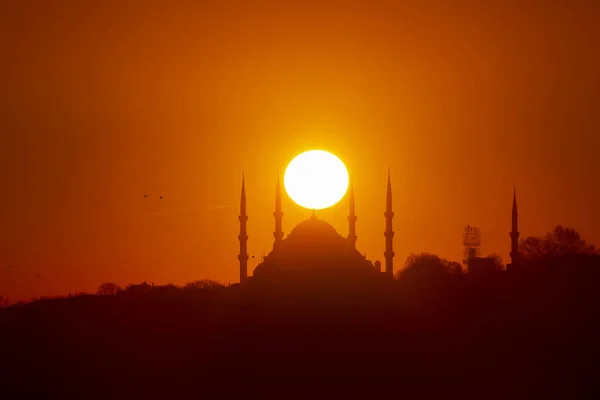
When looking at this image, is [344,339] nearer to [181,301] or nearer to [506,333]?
[506,333]

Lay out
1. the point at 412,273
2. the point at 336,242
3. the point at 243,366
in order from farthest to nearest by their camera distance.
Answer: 1. the point at 412,273
2. the point at 336,242
3. the point at 243,366

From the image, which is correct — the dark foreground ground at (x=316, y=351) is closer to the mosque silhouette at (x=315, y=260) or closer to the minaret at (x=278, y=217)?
the mosque silhouette at (x=315, y=260)

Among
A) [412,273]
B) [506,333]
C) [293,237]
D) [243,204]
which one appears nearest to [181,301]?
[243,204]

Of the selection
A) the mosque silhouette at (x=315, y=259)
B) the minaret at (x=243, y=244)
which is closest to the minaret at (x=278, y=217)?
the minaret at (x=243, y=244)

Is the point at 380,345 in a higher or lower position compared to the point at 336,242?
lower

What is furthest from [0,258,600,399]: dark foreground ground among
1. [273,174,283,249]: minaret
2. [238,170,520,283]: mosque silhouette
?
[273,174,283,249]: minaret

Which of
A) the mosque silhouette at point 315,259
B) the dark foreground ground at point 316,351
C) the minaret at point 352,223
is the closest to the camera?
the dark foreground ground at point 316,351

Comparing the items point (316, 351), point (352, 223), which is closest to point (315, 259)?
point (316, 351)

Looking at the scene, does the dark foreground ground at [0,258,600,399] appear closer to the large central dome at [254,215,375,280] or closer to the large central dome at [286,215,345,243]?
the large central dome at [254,215,375,280]

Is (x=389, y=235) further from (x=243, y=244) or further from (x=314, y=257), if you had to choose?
(x=314, y=257)
